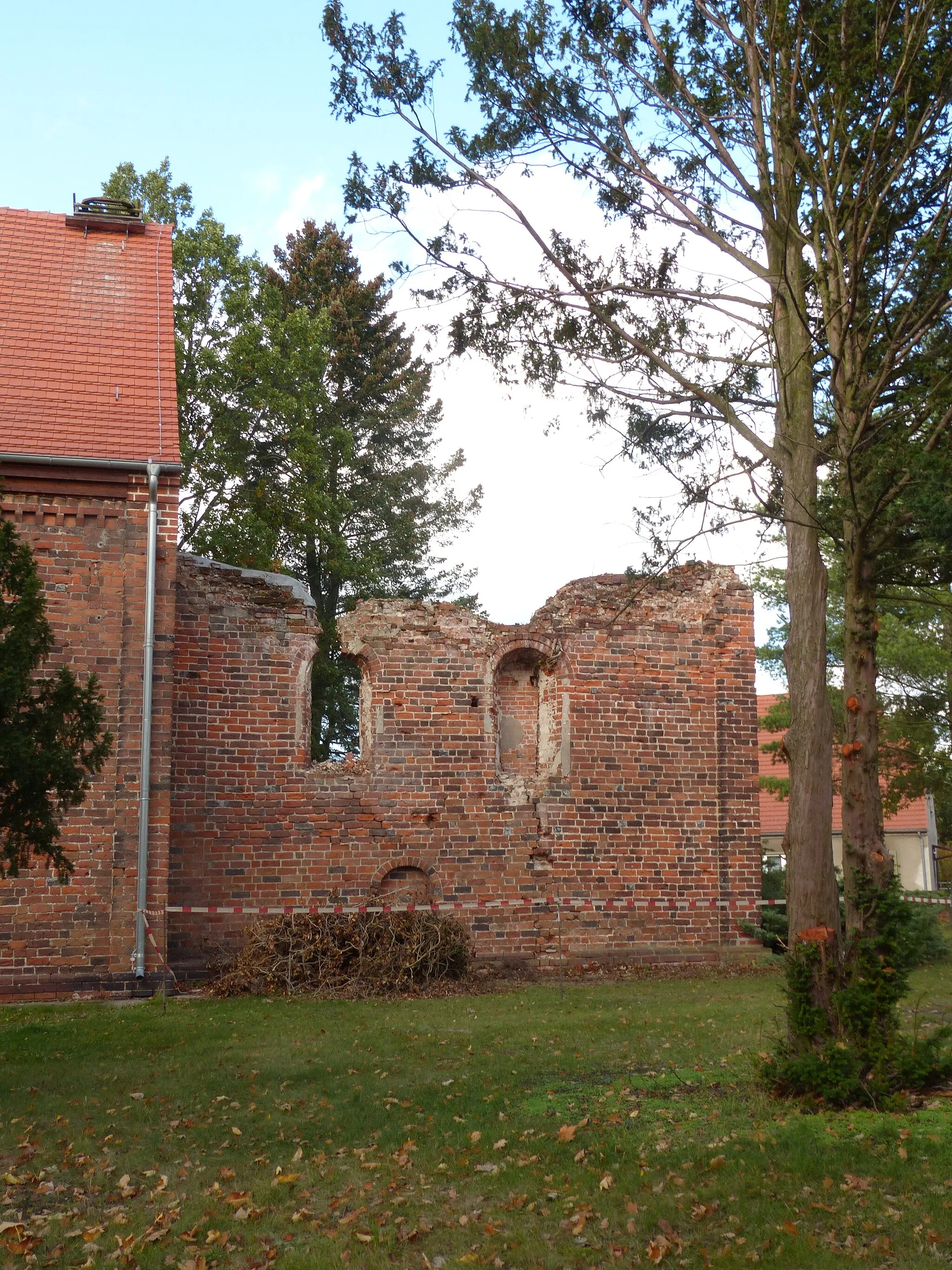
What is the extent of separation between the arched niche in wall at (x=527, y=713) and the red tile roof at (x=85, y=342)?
503cm

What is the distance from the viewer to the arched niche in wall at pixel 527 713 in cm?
1466

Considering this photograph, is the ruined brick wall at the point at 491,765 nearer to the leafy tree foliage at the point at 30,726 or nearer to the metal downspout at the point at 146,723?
the metal downspout at the point at 146,723

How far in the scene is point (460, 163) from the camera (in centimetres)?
892

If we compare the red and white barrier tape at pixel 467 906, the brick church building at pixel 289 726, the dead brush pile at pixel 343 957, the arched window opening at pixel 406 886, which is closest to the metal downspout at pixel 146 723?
the brick church building at pixel 289 726

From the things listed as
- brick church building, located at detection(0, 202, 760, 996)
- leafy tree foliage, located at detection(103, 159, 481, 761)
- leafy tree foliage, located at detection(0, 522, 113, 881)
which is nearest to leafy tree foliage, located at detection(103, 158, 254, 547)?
leafy tree foliage, located at detection(103, 159, 481, 761)

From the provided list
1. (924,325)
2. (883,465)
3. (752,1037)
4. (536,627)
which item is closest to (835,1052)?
(752,1037)

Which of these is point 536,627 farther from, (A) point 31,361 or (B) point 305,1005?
(A) point 31,361

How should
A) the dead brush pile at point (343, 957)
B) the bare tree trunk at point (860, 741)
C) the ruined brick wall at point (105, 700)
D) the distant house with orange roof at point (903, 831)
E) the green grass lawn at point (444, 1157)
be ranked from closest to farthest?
the green grass lawn at point (444, 1157) → the bare tree trunk at point (860, 741) → the ruined brick wall at point (105, 700) → the dead brush pile at point (343, 957) → the distant house with orange roof at point (903, 831)

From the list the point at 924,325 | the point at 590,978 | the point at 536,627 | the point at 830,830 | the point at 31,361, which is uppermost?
the point at 31,361

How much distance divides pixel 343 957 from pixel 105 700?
3624 millimetres

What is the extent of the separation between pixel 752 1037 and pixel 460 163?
23.6ft

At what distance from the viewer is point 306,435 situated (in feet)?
83.1

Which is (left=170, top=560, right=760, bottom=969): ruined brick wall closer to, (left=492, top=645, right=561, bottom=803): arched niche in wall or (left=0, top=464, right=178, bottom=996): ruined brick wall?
(left=492, top=645, right=561, bottom=803): arched niche in wall

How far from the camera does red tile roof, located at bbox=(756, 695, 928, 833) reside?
31375mm
